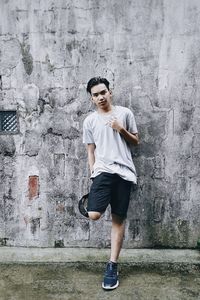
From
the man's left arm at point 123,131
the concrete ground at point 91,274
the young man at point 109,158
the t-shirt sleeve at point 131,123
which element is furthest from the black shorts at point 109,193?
the concrete ground at point 91,274

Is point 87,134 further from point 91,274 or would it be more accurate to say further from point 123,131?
point 91,274

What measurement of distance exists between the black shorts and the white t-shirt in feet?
0.20

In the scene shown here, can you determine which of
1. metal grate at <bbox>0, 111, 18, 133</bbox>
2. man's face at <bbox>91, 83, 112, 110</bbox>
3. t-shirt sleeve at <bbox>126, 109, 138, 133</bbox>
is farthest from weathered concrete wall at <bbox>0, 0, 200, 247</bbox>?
man's face at <bbox>91, 83, 112, 110</bbox>

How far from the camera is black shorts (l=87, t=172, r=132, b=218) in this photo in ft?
11.6

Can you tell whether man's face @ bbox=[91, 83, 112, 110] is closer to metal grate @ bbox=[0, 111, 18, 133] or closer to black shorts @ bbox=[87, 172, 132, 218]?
black shorts @ bbox=[87, 172, 132, 218]

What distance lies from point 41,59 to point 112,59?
2.34 ft

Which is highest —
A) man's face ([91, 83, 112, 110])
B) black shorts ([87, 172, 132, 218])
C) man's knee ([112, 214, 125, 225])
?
man's face ([91, 83, 112, 110])

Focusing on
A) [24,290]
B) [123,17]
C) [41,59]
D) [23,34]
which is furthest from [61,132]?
[24,290]

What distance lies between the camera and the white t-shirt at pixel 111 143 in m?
3.59

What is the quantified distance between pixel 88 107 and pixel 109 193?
37.6 inches

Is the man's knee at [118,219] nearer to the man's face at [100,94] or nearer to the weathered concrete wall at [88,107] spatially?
the weathered concrete wall at [88,107]

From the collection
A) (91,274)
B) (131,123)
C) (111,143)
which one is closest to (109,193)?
(111,143)

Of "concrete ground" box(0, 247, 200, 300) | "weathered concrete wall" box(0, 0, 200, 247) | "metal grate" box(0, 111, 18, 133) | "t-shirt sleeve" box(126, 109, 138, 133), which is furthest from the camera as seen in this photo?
"metal grate" box(0, 111, 18, 133)

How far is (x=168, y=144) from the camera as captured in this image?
4.05 m
